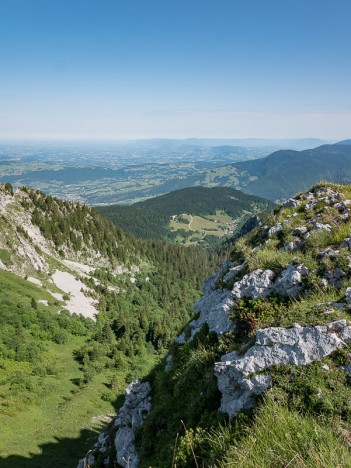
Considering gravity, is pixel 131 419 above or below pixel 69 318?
above

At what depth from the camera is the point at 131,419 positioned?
16156 millimetres

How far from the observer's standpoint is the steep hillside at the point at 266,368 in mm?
5789

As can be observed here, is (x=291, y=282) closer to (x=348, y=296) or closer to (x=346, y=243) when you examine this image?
(x=348, y=296)

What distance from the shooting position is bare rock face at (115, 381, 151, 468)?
14.4 m

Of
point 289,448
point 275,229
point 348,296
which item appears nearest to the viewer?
point 289,448

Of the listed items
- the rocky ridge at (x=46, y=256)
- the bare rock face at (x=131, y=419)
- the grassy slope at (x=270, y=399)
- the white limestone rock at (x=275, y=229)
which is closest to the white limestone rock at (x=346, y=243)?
the grassy slope at (x=270, y=399)

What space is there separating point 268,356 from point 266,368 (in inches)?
13.1

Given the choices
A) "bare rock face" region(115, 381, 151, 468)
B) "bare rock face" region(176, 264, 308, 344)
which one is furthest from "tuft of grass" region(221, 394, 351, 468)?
→ "bare rock face" region(115, 381, 151, 468)

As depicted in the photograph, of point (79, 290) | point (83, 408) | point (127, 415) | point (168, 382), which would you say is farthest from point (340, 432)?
point (79, 290)

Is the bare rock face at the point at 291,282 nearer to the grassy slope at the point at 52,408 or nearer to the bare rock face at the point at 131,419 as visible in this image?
the bare rock face at the point at 131,419

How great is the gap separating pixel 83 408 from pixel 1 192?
2786 inches

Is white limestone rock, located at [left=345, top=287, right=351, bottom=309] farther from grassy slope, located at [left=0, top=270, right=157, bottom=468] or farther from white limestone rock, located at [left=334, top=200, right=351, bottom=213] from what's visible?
grassy slope, located at [left=0, top=270, right=157, bottom=468]

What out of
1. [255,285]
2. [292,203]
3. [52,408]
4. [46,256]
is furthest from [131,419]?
[46,256]

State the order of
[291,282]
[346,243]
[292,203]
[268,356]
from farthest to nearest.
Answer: [292,203] < [346,243] < [291,282] < [268,356]
